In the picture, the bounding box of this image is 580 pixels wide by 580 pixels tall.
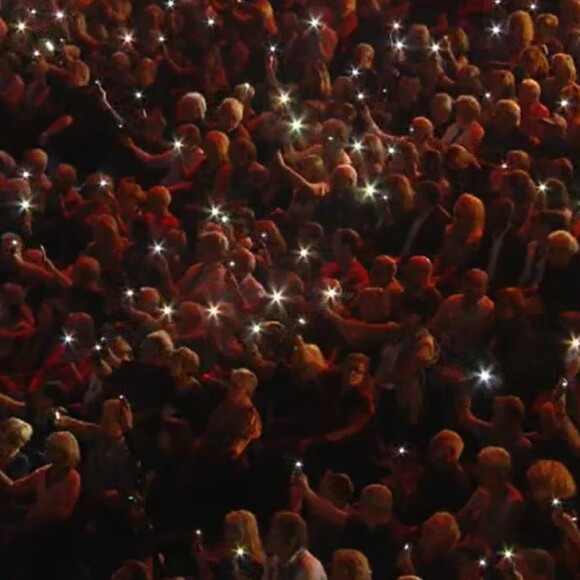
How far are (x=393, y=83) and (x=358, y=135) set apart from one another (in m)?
0.51

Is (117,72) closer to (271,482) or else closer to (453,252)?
(453,252)

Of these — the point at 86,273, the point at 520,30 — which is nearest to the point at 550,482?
the point at 86,273

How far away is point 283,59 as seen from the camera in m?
5.39

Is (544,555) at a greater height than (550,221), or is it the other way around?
(550,221)

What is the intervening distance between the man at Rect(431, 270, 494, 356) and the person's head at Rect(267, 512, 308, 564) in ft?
3.17

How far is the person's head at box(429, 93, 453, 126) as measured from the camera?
194 inches

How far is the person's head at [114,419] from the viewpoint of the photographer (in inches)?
141

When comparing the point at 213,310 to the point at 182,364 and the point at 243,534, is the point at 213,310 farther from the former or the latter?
the point at 243,534

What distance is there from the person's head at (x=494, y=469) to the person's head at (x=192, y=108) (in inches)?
88.8

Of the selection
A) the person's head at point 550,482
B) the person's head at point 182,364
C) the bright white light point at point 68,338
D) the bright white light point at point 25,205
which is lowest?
the person's head at point 550,482

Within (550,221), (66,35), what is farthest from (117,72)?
(550,221)

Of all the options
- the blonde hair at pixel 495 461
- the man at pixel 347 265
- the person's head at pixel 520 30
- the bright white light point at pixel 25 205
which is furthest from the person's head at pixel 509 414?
the person's head at pixel 520 30

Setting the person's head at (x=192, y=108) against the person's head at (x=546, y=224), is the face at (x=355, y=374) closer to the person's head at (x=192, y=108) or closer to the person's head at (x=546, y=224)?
the person's head at (x=546, y=224)

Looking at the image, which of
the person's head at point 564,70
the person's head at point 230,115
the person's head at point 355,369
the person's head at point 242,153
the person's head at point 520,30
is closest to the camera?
the person's head at point 355,369
